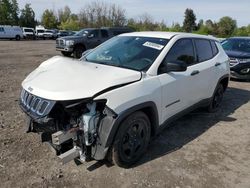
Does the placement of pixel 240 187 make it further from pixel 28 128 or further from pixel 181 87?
pixel 28 128

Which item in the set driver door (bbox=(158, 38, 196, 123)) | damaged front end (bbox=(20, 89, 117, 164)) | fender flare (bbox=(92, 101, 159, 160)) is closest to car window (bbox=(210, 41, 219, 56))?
driver door (bbox=(158, 38, 196, 123))

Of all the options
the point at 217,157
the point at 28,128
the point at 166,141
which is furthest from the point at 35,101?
the point at 217,157

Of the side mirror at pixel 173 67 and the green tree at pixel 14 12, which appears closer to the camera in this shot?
the side mirror at pixel 173 67

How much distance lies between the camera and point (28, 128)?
3824mm

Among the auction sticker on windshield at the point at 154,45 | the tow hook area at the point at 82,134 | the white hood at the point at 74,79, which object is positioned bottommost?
the tow hook area at the point at 82,134

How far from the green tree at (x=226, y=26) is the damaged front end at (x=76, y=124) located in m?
45.5

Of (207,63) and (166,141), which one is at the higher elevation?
(207,63)

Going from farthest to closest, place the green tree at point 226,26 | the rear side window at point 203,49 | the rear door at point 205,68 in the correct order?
1. the green tree at point 226,26
2. the rear side window at point 203,49
3. the rear door at point 205,68

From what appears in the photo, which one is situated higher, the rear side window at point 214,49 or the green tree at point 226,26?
the rear side window at point 214,49

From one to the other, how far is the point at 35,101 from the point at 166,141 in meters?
2.30

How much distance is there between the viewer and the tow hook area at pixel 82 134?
3.41 meters

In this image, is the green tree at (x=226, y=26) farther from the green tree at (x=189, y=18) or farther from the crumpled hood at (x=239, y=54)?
the crumpled hood at (x=239, y=54)

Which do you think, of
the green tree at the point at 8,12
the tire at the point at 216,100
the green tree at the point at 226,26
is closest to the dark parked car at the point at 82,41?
the tire at the point at 216,100

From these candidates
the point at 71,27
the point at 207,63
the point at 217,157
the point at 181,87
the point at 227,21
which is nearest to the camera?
the point at 217,157
